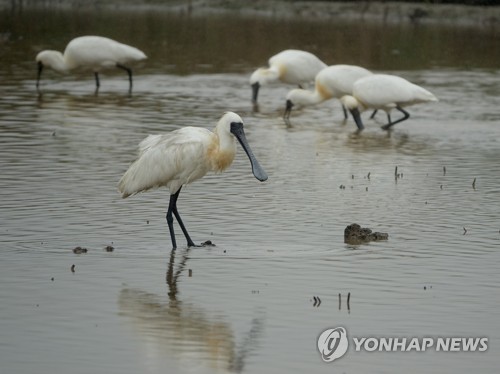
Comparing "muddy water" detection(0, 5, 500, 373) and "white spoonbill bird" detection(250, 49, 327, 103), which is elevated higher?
"muddy water" detection(0, 5, 500, 373)

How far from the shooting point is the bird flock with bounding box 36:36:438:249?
1087cm

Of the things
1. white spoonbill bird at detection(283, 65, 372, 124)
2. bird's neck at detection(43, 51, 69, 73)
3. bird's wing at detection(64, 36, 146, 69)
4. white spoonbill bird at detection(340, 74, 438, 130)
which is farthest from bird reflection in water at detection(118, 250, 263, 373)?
bird's neck at detection(43, 51, 69, 73)

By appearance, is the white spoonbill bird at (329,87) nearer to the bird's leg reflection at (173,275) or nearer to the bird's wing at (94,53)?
the bird's wing at (94,53)

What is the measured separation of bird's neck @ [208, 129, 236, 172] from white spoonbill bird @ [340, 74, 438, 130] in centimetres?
789

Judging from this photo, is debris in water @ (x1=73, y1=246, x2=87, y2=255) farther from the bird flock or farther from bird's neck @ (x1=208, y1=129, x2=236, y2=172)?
bird's neck @ (x1=208, y1=129, x2=236, y2=172)

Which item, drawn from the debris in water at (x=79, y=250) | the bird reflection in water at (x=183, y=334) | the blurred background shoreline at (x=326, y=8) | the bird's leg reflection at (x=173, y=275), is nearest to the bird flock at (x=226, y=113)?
the bird's leg reflection at (x=173, y=275)

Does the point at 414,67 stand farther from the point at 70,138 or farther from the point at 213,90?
the point at 70,138

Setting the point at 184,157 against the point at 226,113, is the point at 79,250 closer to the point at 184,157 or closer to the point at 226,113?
the point at 184,157

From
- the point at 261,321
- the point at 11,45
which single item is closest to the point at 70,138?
the point at 261,321

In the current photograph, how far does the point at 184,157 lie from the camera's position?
10.8 meters

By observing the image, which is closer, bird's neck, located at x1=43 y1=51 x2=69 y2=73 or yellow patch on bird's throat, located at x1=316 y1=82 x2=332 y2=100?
yellow patch on bird's throat, located at x1=316 y1=82 x2=332 y2=100

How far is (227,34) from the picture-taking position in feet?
112

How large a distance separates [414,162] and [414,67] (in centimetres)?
1147

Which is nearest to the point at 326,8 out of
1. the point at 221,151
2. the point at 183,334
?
the point at 221,151
